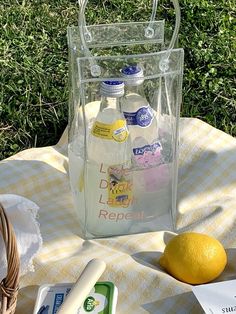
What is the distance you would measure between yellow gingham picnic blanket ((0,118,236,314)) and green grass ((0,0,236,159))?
10.4 inches

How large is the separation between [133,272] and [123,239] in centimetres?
13

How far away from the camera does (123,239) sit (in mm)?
1436

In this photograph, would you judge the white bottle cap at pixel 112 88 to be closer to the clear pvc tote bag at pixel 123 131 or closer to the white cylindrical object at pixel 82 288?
the clear pvc tote bag at pixel 123 131

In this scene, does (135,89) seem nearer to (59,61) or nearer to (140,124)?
(140,124)

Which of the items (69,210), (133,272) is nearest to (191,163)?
(69,210)

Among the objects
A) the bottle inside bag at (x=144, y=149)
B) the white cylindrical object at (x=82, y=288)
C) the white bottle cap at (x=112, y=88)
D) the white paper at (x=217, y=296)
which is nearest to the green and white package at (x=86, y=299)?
the white cylindrical object at (x=82, y=288)

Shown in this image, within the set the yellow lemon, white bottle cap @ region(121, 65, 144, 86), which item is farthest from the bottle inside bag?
the yellow lemon

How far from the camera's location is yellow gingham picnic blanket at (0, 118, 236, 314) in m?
1.29

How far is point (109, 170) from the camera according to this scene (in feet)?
4.56

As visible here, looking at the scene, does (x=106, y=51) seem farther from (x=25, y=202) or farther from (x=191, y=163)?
(x=25, y=202)

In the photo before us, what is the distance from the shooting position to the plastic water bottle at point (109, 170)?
135cm

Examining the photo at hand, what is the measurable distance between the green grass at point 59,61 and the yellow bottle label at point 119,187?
58cm

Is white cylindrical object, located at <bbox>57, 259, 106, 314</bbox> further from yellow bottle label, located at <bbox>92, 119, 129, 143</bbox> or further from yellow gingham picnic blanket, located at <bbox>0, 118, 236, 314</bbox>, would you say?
yellow bottle label, located at <bbox>92, 119, 129, 143</bbox>

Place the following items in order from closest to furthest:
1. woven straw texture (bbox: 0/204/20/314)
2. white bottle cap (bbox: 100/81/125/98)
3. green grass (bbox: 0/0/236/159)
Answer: woven straw texture (bbox: 0/204/20/314), white bottle cap (bbox: 100/81/125/98), green grass (bbox: 0/0/236/159)
